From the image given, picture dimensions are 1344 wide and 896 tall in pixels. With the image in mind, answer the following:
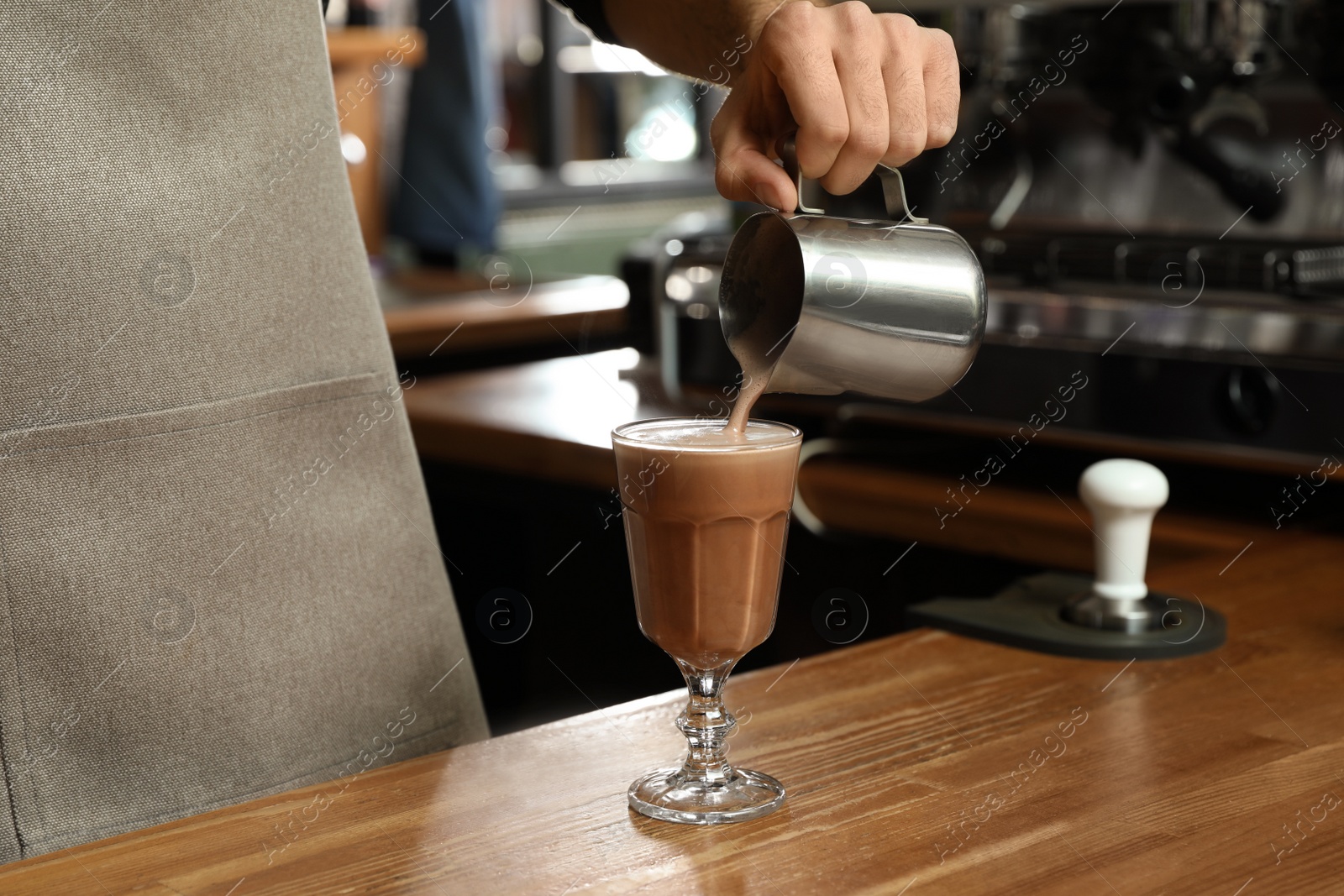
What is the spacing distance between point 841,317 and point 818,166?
10 centimetres

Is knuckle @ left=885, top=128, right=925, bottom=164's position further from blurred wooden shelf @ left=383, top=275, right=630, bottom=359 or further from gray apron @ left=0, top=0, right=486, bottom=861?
blurred wooden shelf @ left=383, top=275, right=630, bottom=359

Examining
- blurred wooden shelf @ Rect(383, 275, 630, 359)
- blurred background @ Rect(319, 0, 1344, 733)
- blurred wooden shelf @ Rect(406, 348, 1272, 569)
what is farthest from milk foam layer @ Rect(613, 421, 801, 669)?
blurred wooden shelf @ Rect(383, 275, 630, 359)

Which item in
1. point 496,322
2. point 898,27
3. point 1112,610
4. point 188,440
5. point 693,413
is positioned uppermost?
point 898,27

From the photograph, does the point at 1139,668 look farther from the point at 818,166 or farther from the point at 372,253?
the point at 372,253

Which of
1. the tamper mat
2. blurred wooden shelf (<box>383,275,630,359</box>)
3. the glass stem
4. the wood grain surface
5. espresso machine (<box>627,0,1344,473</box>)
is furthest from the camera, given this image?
blurred wooden shelf (<box>383,275,630,359</box>)

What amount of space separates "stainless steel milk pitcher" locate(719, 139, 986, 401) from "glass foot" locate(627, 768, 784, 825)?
10.3 inches

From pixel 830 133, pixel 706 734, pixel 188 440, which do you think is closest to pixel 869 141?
pixel 830 133

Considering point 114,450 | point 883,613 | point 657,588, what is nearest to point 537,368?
point 883,613

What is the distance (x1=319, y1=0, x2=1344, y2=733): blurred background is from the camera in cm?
164

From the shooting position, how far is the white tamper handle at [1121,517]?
3.92 ft

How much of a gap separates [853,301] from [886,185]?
0.29 ft

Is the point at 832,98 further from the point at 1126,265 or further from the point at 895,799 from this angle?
the point at 1126,265

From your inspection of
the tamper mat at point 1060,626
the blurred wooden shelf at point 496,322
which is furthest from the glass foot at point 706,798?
the blurred wooden shelf at point 496,322

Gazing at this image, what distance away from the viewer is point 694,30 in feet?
4.45
